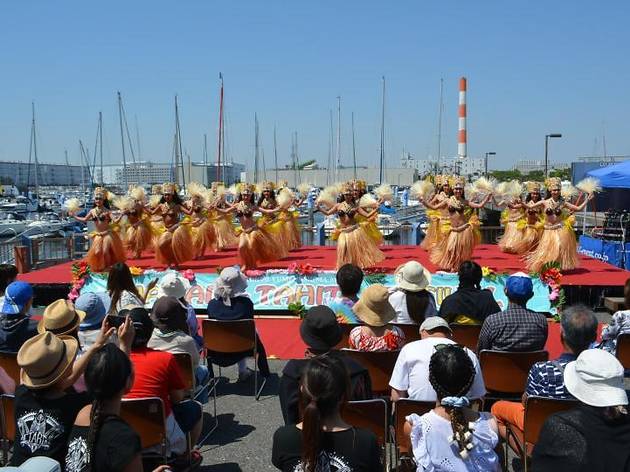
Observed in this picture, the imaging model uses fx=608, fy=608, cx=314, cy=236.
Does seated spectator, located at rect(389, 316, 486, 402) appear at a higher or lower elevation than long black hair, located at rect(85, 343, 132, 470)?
lower

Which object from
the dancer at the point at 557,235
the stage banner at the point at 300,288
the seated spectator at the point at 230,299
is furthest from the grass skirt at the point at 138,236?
the dancer at the point at 557,235

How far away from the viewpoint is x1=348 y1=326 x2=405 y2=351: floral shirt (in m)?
4.15

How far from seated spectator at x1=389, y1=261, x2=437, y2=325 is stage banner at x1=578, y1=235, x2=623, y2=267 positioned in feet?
28.4

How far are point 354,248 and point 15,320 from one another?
23.2 ft

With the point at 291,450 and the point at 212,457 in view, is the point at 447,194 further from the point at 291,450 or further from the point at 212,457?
the point at 291,450

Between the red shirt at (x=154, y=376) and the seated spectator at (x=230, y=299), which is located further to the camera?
the seated spectator at (x=230, y=299)

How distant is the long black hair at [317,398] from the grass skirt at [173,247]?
31.6 ft

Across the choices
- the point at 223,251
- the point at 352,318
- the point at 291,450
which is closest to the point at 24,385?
the point at 291,450

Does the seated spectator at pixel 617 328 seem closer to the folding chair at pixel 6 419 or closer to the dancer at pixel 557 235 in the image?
the folding chair at pixel 6 419

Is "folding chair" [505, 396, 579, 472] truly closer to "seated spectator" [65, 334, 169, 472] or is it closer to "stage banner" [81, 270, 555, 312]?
"seated spectator" [65, 334, 169, 472]

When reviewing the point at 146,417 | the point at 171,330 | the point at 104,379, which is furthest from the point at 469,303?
the point at 104,379

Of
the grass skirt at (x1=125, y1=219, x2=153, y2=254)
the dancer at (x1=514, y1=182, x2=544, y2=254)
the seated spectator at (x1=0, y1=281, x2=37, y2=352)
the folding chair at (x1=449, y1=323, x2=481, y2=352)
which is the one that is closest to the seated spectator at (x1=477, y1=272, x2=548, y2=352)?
the folding chair at (x1=449, y1=323, x2=481, y2=352)

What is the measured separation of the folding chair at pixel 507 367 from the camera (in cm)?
415

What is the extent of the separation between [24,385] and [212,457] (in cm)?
176
